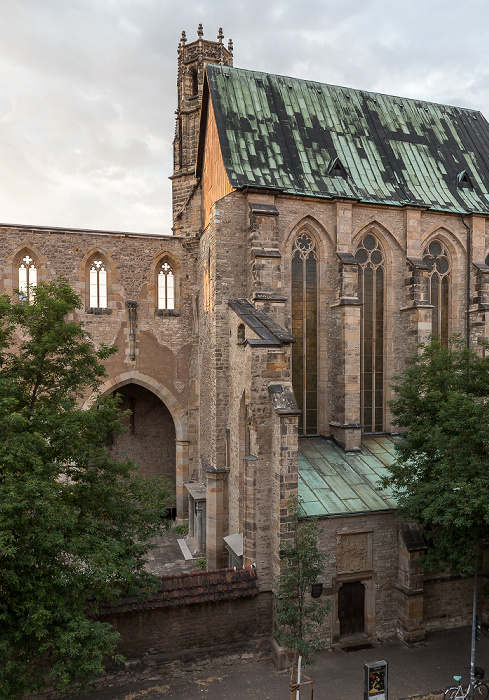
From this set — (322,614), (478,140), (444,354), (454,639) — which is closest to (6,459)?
(322,614)

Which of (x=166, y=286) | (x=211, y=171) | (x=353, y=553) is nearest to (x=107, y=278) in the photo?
(x=166, y=286)

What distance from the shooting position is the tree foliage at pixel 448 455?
44.1 ft

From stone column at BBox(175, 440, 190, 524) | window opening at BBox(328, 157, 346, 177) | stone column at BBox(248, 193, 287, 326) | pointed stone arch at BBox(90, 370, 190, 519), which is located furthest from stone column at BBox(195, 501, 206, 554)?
window opening at BBox(328, 157, 346, 177)

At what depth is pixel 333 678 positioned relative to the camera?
48.7ft

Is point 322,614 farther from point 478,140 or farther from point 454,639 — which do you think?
point 478,140

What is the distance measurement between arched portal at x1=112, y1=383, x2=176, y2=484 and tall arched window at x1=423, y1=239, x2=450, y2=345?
51.0ft

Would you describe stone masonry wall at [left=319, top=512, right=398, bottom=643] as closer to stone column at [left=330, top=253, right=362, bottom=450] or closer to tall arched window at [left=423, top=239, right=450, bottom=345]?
stone column at [left=330, top=253, right=362, bottom=450]

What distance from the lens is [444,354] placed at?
15.6 meters

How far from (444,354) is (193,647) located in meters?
11.7

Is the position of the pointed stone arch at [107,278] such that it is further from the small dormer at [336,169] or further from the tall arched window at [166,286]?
the small dormer at [336,169]

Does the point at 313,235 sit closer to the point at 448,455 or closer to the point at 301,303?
the point at 301,303

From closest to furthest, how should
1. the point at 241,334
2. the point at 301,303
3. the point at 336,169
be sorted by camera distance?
the point at 241,334
the point at 301,303
the point at 336,169

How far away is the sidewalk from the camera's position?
46.0 feet

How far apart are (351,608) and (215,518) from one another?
19.9 feet
